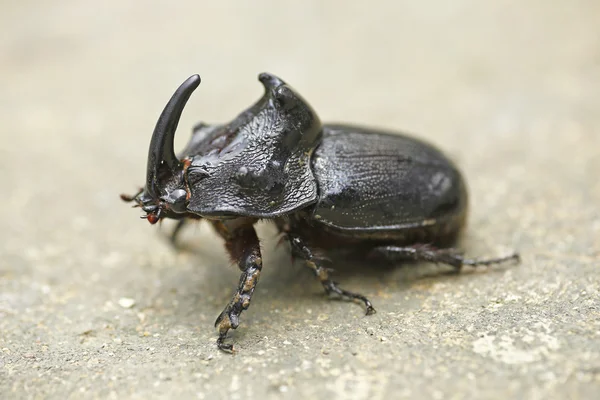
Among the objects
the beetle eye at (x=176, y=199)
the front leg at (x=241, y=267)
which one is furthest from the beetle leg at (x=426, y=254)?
the beetle eye at (x=176, y=199)

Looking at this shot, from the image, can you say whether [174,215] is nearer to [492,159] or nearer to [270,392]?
[270,392]

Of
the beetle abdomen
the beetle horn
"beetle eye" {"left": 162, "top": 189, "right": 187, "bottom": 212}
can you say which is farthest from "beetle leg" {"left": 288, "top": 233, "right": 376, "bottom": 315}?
the beetle horn

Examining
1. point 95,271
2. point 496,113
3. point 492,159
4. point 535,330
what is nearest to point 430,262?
point 535,330

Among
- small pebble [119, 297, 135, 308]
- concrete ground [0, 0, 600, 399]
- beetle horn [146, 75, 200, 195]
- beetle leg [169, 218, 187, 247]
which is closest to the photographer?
concrete ground [0, 0, 600, 399]

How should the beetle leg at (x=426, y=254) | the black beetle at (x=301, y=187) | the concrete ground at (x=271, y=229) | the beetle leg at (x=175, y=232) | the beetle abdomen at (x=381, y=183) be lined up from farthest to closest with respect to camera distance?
the beetle leg at (x=175, y=232)
the beetle leg at (x=426, y=254)
the beetle abdomen at (x=381, y=183)
the black beetle at (x=301, y=187)
the concrete ground at (x=271, y=229)

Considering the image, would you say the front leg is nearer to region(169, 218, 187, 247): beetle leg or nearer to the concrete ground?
the concrete ground

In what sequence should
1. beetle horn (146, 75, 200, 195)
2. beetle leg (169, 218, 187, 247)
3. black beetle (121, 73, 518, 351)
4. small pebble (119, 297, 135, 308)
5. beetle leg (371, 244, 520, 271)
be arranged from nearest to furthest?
beetle horn (146, 75, 200, 195) → black beetle (121, 73, 518, 351) → beetle leg (371, 244, 520, 271) → small pebble (119, 297, 135, 308) → beetle leg (169, 218, 187, 247)

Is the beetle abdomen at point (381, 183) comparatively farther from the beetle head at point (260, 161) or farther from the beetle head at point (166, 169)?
the beetle head at point (166, 169)

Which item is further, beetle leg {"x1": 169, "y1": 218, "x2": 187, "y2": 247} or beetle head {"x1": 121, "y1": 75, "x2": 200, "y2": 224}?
beetle leg {"x1": 169, "y1": 218, "x2": 187, "y2": 247}
